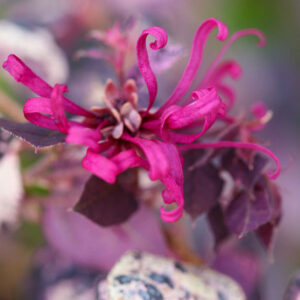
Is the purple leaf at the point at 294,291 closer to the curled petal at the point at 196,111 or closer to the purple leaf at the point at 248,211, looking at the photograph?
the purple leaf at the point at 248,211

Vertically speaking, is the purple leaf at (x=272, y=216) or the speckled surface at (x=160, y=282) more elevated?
the purple leaf at (x=272, y=216)

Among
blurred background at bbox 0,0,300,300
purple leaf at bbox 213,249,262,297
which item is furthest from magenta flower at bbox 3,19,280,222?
purple leaf at bbox 213,249,262,297

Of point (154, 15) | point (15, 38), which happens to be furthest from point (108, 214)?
point (154, 15)

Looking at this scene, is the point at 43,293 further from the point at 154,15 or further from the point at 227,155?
the point at 154,15

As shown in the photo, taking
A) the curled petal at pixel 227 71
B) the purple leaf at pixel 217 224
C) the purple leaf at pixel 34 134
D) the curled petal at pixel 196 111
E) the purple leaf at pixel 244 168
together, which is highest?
the curled petal at pixel 227 71

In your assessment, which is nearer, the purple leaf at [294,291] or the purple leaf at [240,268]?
the purple leaf at [294,291]

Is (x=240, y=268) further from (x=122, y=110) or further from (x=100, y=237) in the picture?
(x=122, y=110)

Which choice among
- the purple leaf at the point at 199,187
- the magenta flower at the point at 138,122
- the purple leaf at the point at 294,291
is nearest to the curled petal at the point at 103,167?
the magenta flower at the point at 138,122

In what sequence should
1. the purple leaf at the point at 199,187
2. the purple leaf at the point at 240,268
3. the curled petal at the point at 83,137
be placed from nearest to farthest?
the curled petal at the point at 83,137 < the purple leaf at the point at 199,187 < the purple leaf at the point at 240,268
